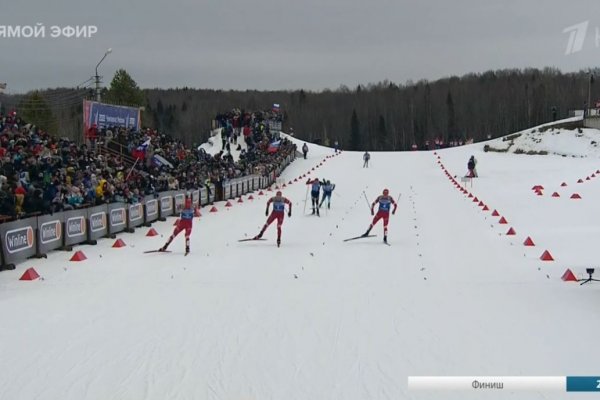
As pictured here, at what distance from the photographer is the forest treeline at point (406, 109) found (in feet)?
404

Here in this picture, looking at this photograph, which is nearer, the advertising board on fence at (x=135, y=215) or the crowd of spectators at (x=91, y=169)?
the crowd of spectators at (x=91, y=169)

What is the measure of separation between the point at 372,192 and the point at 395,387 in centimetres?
3221

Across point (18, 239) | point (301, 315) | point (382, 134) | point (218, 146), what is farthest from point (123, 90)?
point (301, 315)

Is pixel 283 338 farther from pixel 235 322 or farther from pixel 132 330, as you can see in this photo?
pixel 132 330

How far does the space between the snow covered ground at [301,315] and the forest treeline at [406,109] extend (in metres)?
92.1

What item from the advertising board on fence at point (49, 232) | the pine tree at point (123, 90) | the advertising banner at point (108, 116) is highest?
the pine tree at point (123, 90)

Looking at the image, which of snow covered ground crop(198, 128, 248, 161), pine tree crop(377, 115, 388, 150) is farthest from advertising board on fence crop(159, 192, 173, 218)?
pine tree crop(377, 115, 388, 150)

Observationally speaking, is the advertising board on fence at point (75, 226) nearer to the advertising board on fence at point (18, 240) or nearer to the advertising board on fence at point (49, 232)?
the advertising board on fence at point (49, 232)

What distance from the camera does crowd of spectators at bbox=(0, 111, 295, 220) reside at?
60.1ft

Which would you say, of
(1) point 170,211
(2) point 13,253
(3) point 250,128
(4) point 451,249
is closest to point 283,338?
(2) point 13,253

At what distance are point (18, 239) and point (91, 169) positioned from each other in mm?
8279

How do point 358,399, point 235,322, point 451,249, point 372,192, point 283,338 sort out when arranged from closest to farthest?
point 358,399 → point 283,338 → point 235,322 → point 451,249 → point 372,192

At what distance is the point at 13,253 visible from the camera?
15.8 m

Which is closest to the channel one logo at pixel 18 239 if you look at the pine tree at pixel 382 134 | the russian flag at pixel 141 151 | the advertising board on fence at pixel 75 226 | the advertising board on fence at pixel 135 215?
the advertising board on fence at pixel 75 226
